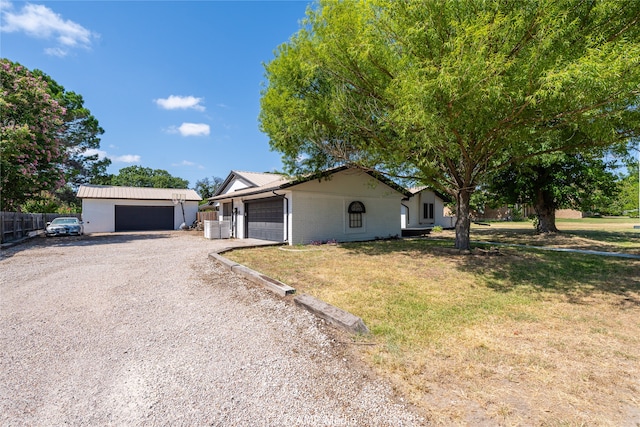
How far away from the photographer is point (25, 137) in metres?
13.1

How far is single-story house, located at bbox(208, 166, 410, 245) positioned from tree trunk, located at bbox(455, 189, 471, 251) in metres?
3.78

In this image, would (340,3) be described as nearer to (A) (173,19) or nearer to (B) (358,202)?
(A) (173,19)

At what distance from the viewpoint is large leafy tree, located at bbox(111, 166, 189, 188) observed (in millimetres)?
58656

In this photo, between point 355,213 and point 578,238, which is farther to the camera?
point 355,213

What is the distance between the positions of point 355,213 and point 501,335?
11266 millimetres

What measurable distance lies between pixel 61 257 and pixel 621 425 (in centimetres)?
1307

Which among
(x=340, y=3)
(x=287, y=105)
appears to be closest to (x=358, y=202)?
(x=287, y=105)

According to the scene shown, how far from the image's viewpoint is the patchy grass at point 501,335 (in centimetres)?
236

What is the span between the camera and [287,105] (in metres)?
9.88

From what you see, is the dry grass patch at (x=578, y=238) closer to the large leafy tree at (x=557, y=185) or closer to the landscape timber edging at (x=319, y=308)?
the large leafy tree at (x=557, y=185)

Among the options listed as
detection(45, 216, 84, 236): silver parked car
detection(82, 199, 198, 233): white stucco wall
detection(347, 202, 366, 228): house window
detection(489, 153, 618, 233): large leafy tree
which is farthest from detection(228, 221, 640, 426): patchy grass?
detection(82, 199, 198, 233): white stucco wall

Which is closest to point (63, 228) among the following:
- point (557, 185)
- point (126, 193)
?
point (126, 193)

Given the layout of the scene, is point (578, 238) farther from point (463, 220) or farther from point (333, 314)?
point (333, 314)

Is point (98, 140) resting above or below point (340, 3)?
above
